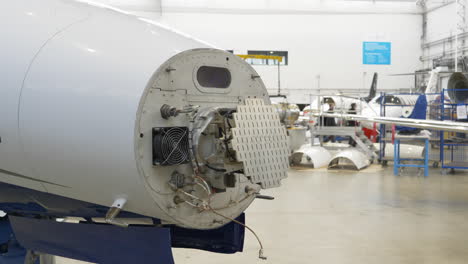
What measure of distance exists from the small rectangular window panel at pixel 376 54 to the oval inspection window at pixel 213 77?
29.0 meters

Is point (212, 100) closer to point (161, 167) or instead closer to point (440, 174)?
point (161, 167)

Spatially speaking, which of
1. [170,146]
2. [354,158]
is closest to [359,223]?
[170,146]

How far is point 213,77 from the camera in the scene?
331cm

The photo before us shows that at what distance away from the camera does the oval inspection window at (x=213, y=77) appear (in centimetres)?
323

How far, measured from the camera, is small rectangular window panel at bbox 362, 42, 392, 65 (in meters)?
30.8

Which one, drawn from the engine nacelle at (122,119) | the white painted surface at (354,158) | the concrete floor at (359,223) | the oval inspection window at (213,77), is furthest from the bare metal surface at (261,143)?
the white painted surface at (354,158)

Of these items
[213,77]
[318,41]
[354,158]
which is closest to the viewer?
[213,77]

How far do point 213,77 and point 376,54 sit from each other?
29538 millimetres

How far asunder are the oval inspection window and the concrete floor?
299 centimetres

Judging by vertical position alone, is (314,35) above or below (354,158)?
above

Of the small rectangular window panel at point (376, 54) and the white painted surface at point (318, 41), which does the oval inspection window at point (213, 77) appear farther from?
the small rectangular window panel at point (376, 54)

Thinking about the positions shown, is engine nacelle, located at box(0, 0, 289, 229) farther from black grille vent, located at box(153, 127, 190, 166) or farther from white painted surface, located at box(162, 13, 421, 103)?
white painted surface, located at box(162, 13, 421, 103)

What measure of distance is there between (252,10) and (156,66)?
29.4m

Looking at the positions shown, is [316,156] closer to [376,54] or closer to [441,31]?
[376,54]
